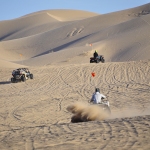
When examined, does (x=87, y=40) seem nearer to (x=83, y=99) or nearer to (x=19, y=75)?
(x=19, y=75)

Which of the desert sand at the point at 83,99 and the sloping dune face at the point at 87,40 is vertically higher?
the sloping dune face at the point at 87,40

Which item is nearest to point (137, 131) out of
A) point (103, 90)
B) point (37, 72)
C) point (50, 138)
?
point (50, 138)

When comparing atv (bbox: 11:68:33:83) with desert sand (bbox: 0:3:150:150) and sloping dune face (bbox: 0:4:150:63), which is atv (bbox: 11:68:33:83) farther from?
sloping dune face (bbox: 0:4:150:63)

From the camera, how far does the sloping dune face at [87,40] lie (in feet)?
161

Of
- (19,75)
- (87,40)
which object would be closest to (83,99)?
(19,75)

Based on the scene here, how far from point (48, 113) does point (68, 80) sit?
10.5 m

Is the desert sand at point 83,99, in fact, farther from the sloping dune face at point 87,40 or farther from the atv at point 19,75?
the atv at point 19,75

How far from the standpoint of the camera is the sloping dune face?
161 ft

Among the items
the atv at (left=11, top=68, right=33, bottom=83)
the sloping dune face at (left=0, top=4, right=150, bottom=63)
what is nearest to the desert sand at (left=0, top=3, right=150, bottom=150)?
the sloping dune face at (left=0, top=4, right=150, bottom=63)

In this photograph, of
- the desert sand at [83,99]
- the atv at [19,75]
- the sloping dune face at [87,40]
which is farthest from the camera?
the sloping dune face at [87,40]

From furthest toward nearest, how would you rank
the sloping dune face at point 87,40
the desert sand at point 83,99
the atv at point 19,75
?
the sloping dune face at point 87,40 < the atv at point 19,75 < the desert sand at point 83,99

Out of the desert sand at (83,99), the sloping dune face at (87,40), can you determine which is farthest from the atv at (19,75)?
the sloping dune face at (87,40)

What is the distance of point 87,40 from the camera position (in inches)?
2467

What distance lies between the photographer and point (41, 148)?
7.60 m
